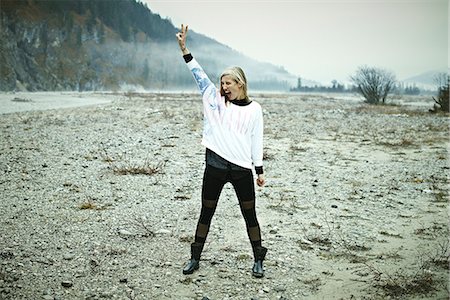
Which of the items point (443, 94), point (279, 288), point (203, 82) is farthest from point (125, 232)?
point (443, 94)

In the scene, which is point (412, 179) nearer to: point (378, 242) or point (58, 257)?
point (378, 242)

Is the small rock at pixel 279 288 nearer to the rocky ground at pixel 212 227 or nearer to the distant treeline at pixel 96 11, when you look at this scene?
the rocky ground at pixel 212 227

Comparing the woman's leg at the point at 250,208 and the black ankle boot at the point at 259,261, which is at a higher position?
the woman's leg at the point at 250,208

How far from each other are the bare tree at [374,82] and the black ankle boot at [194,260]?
43.6m

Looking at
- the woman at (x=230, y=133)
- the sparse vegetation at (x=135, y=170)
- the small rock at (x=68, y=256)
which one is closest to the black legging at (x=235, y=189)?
the woman at (x=230, y=133)

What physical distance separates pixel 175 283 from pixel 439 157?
1132 centimetres

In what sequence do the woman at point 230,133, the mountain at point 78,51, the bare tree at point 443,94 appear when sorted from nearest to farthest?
the woman at point 230,133 → the bare tree at point 443,94 → the mountain at point 78,51

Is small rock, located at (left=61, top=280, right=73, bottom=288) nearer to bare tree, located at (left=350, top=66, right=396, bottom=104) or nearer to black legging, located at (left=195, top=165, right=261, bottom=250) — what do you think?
black legging, located at (left=195, top=165, right=261, bottom=250)

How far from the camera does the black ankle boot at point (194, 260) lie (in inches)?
174

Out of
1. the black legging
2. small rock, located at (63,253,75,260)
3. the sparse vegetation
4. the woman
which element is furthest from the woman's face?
the sparse vegetation

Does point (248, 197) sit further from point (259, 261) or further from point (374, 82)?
point (374, 82)

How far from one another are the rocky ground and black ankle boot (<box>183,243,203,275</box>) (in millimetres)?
94

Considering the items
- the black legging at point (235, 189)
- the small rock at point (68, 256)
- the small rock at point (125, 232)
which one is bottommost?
the small rock at point (68, 256)

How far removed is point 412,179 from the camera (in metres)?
9.35
